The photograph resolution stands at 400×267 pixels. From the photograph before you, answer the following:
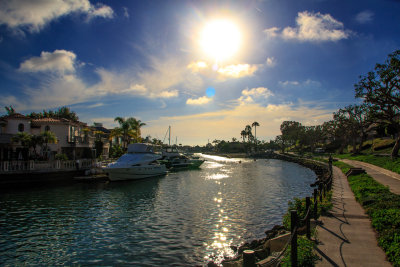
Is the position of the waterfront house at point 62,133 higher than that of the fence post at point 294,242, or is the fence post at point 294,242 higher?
the waterfront house at point 62,133

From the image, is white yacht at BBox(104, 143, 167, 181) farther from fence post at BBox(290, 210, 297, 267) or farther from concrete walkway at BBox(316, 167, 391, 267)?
fence post at BBox(290, 210, 297, 267)

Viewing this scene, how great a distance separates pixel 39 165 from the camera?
32250mm

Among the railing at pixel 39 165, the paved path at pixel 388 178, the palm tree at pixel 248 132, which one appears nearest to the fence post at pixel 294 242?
the paved path at pixel 388 178

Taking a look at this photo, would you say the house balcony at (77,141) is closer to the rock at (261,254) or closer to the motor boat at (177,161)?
the motor boat at (177,161)

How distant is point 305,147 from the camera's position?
4985 inches

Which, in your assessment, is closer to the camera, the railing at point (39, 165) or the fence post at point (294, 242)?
the fence post at point (294, 242)

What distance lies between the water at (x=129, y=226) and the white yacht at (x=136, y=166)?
1030 cm

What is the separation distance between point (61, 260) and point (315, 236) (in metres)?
10.9

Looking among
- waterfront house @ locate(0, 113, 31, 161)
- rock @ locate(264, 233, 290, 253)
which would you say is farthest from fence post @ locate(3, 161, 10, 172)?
rock @ locate(264, 233, 290, 253)

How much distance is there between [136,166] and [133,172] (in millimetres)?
1160

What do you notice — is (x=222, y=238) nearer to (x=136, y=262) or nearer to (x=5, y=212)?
(x=136, y=262)

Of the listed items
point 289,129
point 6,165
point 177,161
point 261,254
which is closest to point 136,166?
point 6,165

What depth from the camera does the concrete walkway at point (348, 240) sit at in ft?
24.3

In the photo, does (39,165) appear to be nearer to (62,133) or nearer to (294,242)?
(62,133)
